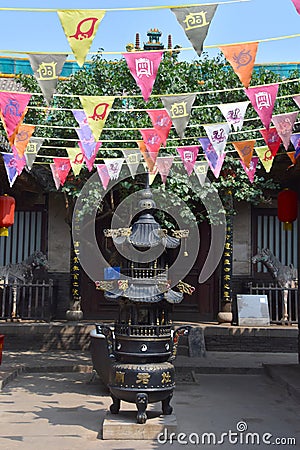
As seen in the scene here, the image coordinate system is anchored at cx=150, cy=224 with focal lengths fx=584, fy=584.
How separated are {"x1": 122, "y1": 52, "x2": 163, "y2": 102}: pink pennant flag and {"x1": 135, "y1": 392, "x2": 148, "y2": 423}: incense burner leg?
3393mm

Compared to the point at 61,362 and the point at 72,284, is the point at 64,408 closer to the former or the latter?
the point at 61,362

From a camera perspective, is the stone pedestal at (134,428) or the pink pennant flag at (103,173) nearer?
the stone pedestal at (134,428)

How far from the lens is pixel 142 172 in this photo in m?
11.9

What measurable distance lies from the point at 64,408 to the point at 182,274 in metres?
8.16

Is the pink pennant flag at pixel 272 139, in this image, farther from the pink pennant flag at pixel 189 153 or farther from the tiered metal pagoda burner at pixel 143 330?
the tiered metal pagoda burner at pixel 143 330

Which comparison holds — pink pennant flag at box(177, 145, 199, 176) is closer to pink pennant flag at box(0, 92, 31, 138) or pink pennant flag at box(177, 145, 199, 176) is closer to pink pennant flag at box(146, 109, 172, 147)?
pink pennant flag at box(146, 109, 172, 147)

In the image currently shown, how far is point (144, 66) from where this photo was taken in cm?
→ 669

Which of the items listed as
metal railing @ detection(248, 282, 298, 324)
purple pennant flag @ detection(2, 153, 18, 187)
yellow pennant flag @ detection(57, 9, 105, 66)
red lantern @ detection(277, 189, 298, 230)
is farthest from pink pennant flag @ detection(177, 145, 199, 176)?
metal railing @ detection(248, 282, 298, 324)

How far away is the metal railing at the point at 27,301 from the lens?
1387cm

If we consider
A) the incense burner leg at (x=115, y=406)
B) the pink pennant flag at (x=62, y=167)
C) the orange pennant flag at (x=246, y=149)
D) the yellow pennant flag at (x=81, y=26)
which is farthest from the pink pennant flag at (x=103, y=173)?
the yellow pennant flag at (x=81, y=26)

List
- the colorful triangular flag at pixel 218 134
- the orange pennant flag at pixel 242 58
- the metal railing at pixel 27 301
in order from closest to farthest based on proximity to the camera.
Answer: the orange pennant flag at pixel 242 58
the colorful triangular flag at pixel 218 134
the metal railing at pixel 27 301

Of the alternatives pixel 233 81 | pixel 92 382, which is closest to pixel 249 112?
pixel 233 81

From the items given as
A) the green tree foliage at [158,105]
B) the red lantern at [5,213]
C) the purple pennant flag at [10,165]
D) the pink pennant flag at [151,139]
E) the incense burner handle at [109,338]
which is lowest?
the incense burner handle at [109,338]

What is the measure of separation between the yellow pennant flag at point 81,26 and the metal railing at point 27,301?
343 inches
